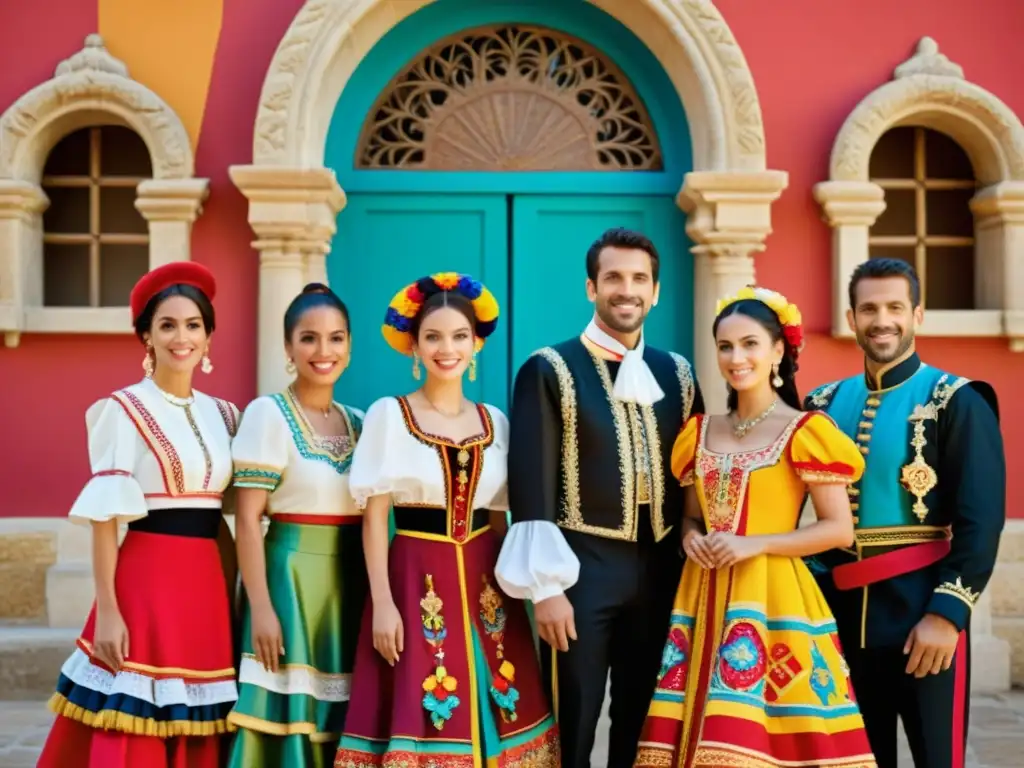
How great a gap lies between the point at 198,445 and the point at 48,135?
2820 mm

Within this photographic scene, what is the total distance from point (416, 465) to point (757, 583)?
95 centimetres

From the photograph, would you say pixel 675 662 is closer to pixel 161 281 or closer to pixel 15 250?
pixel 161 281

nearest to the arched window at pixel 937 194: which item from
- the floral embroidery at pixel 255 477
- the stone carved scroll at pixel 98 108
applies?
the stone carved scroll at pixel 98 108

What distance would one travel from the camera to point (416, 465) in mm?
3127

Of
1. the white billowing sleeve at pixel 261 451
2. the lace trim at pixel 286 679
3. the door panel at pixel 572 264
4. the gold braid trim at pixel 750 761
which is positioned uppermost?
the door panel at pixel 572 264

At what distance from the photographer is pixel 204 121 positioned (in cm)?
535

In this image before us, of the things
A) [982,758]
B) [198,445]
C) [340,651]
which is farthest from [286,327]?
[982,758]

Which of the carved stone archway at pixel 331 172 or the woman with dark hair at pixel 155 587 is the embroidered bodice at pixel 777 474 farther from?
the carved stone archway at pixel 331 172

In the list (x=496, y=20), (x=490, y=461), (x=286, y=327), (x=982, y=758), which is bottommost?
(x=982, y=758)

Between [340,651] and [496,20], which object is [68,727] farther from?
[496,20]

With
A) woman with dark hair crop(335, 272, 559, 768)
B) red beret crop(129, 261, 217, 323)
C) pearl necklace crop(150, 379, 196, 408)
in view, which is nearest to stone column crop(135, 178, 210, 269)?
red beret crop(129, 261, 217, 323)

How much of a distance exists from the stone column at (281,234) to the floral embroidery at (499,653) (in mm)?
2361

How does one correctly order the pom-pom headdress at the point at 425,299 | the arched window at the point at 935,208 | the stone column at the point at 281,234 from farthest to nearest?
the arched window at the point at 935,208 < the stone column at the point at 281,234 < the pom-pom headdress at the point at 425,299

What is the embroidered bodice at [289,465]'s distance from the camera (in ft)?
10.4
